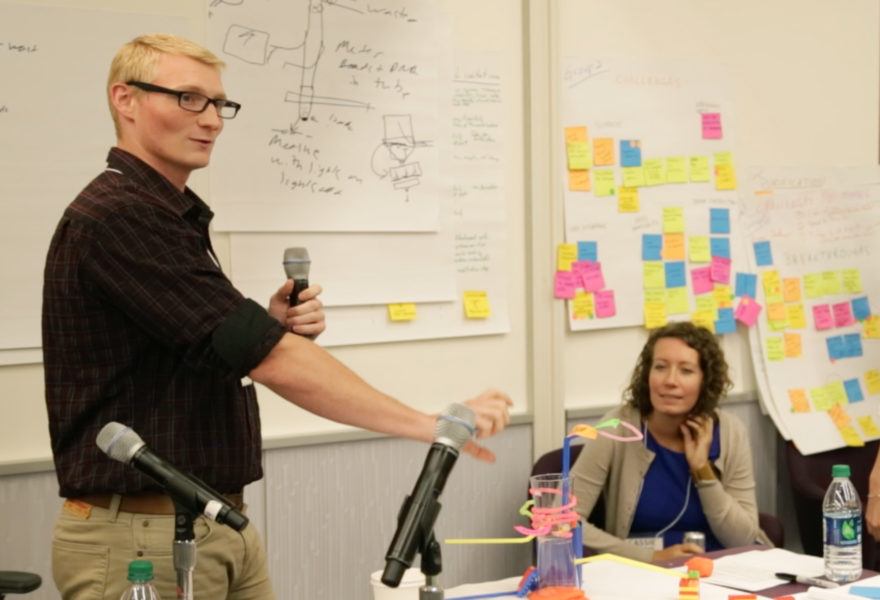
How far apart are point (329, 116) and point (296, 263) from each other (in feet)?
3.69

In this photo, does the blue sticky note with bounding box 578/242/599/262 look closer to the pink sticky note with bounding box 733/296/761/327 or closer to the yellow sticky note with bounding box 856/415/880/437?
the pink sticky note with bounding box 733/296/761/327

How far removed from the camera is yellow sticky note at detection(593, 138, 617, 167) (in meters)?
3.96

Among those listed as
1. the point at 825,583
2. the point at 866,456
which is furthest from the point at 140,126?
the point at 866,456

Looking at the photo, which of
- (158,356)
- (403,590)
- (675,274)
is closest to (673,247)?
(675,274)

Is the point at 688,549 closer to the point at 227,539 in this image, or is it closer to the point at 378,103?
the point at 227,539

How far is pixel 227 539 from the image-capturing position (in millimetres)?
2217

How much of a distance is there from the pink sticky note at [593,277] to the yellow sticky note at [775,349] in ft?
2.70

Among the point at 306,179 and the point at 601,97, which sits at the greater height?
the point at 601,97

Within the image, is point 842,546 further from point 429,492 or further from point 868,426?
point 868,426

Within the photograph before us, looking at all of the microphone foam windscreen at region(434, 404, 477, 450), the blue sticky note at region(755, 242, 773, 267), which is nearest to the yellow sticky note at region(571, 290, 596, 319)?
the blue sticky note at region(755, 242, 773, 267)

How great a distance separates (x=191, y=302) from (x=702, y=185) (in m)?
2.71

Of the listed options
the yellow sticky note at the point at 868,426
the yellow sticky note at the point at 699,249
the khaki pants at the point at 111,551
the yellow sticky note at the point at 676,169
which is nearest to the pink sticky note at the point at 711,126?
the yellow sticky note at the point at 676,169

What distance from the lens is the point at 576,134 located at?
12.9 feet

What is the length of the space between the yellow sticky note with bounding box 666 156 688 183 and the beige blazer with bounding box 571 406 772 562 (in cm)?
102
